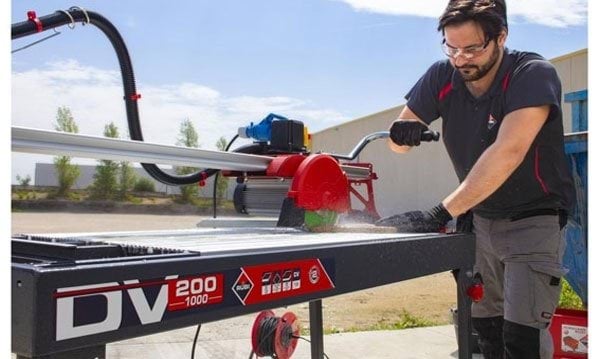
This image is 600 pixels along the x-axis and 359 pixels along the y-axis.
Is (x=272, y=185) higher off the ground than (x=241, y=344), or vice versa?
(x=272, y=185)

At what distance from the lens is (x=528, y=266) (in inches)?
90.5

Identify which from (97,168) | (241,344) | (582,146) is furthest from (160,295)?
(97,168)

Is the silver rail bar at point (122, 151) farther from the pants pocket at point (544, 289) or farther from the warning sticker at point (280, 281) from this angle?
the pants pocket at point (544, 289)

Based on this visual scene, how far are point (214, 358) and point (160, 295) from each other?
9.81 ft

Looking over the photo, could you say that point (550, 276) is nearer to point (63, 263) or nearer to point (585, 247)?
point (585, 247)

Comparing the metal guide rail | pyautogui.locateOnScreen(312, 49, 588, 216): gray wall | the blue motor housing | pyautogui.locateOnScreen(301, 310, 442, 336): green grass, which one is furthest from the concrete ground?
pyautogui.locateOnScreen(312, 49, 588, 216): gray wall

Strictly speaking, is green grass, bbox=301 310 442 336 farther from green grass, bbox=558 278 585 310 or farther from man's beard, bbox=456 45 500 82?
man's beard, bbox=456 45 500 82

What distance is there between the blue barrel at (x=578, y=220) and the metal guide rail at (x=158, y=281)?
192 cm

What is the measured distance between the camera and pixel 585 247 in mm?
3211

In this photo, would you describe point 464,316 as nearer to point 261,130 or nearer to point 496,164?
point 496,164

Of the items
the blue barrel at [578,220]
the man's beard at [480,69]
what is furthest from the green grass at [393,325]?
the man's beard at [480,69]

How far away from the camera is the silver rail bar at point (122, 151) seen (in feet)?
5.52

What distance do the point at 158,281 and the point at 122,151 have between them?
1021 mm

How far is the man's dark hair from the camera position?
2.20 m
